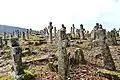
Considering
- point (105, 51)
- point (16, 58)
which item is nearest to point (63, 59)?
point (16, 58)

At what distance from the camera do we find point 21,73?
19281 mm

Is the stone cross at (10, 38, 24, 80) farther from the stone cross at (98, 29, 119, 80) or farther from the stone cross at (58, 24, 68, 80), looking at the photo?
the stone cross at (98, 29, 119, 80)

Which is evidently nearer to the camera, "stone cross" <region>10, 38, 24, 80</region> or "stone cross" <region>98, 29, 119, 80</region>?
"stone cross" <region>10, 38, 24, 80</region>

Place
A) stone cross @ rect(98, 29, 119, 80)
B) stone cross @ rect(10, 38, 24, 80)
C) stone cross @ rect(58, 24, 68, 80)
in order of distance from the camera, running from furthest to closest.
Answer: stone cross @ rect(98, 29, 119, 80) < stone cross @ rect(10, 38, 24, 80) < stone cross @ rect(58, 24, 68, 80)

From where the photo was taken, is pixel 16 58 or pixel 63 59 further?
pixel 16 58

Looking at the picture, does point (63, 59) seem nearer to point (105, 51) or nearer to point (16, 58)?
point (16, 58)

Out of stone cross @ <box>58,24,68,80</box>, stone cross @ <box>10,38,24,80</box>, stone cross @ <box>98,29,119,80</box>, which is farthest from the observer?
stone cross @ <box>98,29,119,80</box>

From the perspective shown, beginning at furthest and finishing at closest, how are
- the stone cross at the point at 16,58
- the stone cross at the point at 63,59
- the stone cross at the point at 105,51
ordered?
the stone cross at the point at 105,51 < the stone cross at the point at 16,58 < the stone cross at the point at 63,59

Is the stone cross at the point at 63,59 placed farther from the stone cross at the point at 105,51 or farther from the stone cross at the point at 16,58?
the stone cross at the point at 105,51

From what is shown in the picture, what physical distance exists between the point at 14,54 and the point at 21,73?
1587 mm

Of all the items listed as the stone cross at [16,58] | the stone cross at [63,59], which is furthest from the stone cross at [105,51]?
the stone cross at [16,58]

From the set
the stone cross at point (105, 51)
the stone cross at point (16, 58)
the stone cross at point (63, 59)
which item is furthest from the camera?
the stone cross at point (105, 51)

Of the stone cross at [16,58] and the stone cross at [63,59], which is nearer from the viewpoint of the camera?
the stone cross at [63,59]

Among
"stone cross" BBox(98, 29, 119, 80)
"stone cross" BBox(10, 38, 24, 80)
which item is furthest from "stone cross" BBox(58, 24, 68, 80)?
"stone cross" BBox(98, 29, 119, 80)
